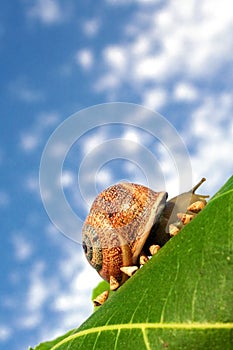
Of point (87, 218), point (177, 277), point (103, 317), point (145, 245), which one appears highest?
point (87, 218)

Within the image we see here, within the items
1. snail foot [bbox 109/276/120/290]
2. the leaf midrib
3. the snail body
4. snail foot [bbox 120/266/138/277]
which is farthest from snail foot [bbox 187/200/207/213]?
the leaf midrib

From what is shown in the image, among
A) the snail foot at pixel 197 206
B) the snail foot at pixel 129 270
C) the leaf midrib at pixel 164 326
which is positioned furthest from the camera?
the snail foot at pixel 129 270

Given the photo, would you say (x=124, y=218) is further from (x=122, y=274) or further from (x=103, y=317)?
(x=103, y=317)

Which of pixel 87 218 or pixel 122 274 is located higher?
pixel 87 218

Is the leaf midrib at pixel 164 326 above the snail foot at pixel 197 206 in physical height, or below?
below

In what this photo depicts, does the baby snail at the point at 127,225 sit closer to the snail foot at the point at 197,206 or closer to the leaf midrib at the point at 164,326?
the snail foot at the point at 197,206

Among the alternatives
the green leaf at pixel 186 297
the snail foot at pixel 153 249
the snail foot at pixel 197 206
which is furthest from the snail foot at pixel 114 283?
the green leaf at pixel 186 297

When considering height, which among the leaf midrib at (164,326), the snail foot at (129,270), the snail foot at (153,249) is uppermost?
the snail foot at (129,270)

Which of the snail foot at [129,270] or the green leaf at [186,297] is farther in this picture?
the snail foot at [129,270]

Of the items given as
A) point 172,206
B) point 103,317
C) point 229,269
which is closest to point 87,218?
point 172,206
